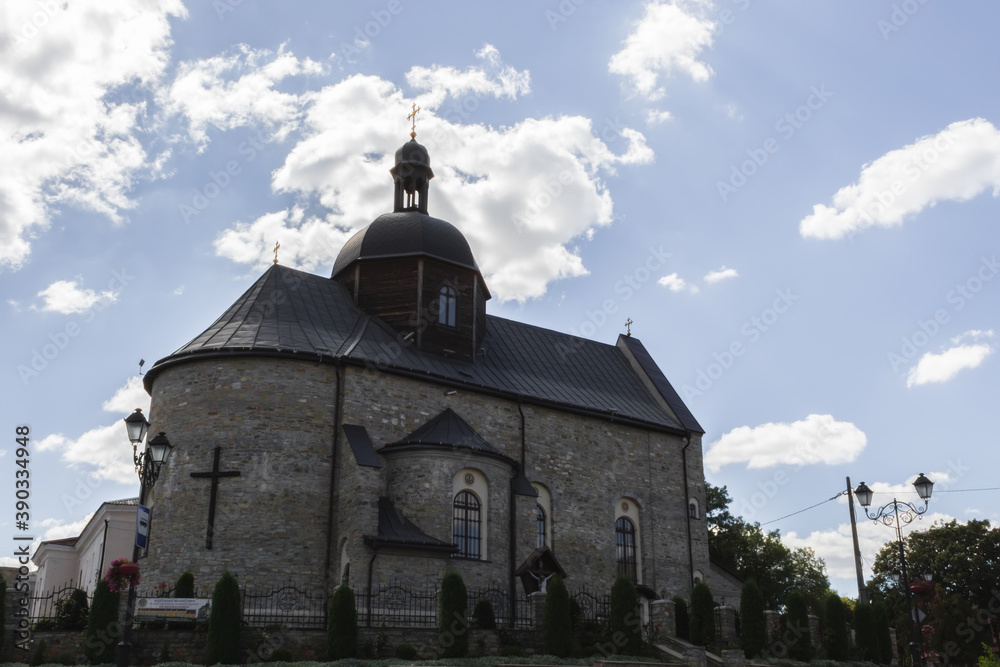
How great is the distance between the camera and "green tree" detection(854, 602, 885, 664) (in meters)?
26.5

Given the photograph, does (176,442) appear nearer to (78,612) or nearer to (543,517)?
(78,612)

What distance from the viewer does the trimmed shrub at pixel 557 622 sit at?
2070 cm

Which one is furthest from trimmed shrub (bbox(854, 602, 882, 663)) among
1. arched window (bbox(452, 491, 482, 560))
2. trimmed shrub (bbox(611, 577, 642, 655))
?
arched window (bbox(452, 491, 482, 560))

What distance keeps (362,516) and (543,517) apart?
823 centimetres

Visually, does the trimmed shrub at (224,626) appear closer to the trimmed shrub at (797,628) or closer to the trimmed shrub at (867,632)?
the trimmed shrub at (797,628)

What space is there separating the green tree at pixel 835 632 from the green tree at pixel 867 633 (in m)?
1.15

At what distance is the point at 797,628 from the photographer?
2472 centimetres

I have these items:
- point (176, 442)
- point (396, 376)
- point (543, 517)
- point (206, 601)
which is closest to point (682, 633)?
point (543, 517)

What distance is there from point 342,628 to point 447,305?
1431 centimetres

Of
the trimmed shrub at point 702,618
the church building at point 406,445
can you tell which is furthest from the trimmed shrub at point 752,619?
the church building at point 406,445

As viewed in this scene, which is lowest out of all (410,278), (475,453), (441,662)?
(441,662)

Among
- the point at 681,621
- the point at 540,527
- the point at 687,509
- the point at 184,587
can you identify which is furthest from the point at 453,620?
the point at 687,509

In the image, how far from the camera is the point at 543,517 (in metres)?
29.8

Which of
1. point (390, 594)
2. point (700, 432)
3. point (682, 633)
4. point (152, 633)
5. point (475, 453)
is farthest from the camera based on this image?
point (700, 432)
